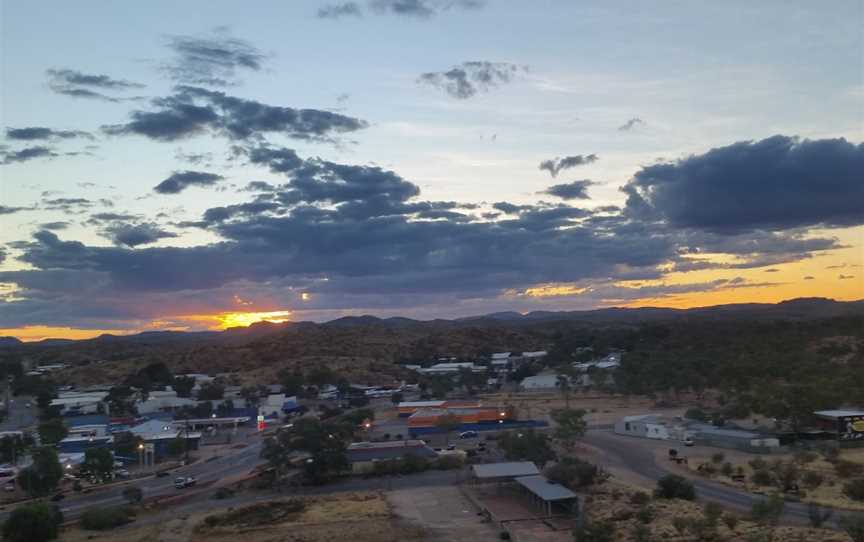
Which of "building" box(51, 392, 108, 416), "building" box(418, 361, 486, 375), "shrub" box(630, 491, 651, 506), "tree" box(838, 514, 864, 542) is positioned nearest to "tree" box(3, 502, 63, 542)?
"shrub" box(630, 491, 651, 506)

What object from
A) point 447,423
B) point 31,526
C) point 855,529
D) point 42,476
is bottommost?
point 447,423

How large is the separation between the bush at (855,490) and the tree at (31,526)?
39.8m

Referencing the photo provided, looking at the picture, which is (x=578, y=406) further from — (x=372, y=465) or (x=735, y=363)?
(x=372, y=465)

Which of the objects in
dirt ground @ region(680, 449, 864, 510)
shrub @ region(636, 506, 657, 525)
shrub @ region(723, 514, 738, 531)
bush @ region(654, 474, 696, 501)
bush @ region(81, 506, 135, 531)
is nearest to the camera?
shrub @ region(723, 514, 738, 531)

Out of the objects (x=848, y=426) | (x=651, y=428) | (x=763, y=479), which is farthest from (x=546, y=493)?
(x=848, y=426)

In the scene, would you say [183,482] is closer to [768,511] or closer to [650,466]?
[650,466]

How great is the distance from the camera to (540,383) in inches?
3969

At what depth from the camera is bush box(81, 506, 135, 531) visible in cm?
3862

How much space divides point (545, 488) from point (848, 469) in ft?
58.0

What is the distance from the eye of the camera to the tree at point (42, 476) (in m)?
46.6

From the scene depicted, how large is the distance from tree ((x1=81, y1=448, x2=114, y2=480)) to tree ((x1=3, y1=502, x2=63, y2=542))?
15.2m

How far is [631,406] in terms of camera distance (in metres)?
79.8

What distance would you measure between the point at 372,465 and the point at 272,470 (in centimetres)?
691

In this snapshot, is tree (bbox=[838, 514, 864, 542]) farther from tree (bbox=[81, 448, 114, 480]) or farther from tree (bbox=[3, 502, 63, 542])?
tree (bbox=[81, 448, 114, 480])
